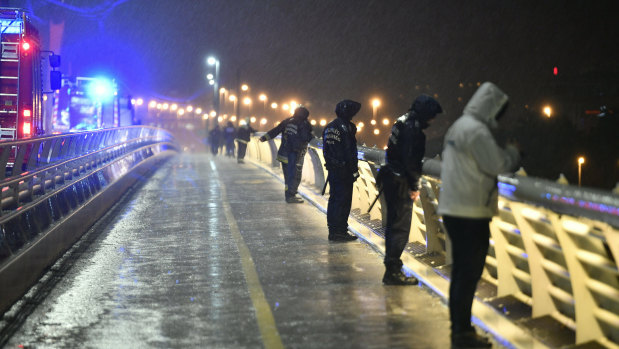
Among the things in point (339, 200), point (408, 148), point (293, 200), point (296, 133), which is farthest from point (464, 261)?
point (293, 200)

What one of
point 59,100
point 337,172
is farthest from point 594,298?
point 59,100

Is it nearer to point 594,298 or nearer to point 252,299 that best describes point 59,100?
point 252,299

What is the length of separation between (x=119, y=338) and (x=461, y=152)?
2978 millimetres

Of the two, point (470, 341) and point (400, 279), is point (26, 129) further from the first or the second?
point (470, 341)

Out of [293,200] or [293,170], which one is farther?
[293,200]

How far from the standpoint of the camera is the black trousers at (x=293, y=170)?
55.6ft

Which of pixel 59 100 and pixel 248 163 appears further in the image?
pixel 59 100

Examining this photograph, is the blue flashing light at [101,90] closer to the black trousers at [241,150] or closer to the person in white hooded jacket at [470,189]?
the black trousers at [241,150]

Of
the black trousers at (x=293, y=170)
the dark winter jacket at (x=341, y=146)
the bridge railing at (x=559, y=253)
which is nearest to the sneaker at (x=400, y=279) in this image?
the bridge railing at (x=559, y=253)

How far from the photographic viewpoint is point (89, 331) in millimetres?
7211

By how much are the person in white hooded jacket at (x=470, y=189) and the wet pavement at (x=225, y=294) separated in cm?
39

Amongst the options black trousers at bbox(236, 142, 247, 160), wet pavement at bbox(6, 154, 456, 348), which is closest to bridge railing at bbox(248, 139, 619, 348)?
wet pavement at bbox(6, 154, 456, 348)

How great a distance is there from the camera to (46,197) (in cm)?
1125

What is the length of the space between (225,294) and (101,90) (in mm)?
37546
